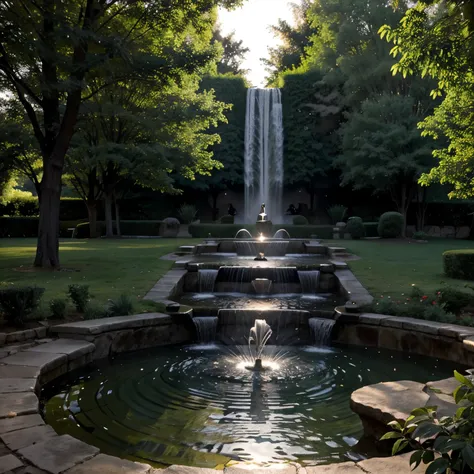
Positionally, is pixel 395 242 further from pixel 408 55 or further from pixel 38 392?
pixel 38 392

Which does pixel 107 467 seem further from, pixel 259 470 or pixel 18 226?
pixel 18 226

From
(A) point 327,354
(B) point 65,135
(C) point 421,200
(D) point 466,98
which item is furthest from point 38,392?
(C) point 421,200

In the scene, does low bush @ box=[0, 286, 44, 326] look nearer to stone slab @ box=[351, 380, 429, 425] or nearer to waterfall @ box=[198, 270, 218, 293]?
stone slab @ box=[351, 380, 429, 425]

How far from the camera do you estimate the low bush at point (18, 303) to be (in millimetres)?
6352

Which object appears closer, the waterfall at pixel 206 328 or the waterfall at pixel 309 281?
the waterfall at pixel 206 328

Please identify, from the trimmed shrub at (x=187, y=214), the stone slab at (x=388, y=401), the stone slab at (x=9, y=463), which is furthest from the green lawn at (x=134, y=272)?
the trimmed shrub at (x=187, y=214)

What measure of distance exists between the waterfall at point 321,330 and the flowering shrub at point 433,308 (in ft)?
2.49

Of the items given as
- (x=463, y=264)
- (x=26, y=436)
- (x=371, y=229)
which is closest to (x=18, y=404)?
(x=26, y=436)

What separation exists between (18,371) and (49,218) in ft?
27.3

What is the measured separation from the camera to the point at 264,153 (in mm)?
33656

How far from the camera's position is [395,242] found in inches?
879

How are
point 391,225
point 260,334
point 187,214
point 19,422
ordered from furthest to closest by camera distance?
point 187,214
point 391,225
point 260,334
point 19,422

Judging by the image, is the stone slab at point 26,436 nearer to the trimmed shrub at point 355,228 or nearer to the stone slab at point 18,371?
the stone slab at point 18,371

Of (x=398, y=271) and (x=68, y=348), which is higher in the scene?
(x=398, y=271)
